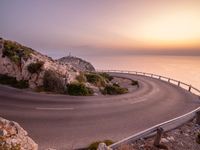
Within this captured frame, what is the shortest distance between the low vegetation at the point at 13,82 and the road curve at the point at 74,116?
102cm

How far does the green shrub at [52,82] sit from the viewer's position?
21.5 m

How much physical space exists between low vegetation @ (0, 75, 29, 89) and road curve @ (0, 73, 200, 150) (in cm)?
102

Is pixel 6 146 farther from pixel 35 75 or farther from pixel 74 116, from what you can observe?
pixel 35 75

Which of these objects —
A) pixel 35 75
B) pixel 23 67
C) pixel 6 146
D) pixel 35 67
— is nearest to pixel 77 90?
pixel 35 75

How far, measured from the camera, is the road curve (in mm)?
10328

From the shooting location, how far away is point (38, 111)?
1394cm

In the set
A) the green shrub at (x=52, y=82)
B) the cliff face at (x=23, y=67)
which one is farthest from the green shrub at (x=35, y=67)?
the green shrub at (x=52, y=82)

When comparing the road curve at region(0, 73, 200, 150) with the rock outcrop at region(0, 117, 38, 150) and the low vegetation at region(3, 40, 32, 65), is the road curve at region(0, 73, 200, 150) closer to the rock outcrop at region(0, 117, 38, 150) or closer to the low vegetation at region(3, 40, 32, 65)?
the rock outcrop at region(0, 117, 38, 150)

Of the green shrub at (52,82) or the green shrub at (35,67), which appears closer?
the green shrub at (52,82)

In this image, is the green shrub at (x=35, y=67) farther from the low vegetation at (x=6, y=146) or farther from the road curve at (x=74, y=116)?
the low vegetation at (x=6, y=146)

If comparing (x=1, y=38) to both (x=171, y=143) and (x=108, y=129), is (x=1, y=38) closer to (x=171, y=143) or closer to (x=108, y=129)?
(x=108, y=129)

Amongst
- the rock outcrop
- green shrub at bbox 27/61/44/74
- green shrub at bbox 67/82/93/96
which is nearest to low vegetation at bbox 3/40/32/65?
green shrub at bbox 27/61/44/74

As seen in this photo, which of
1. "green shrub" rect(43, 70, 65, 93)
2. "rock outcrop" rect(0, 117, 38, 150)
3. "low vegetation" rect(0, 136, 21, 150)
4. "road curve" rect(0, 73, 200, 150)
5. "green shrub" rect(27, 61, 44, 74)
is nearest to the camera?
"low vegetation" rect(0, 136, 21, 150)

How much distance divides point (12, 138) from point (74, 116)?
752 centimetres
